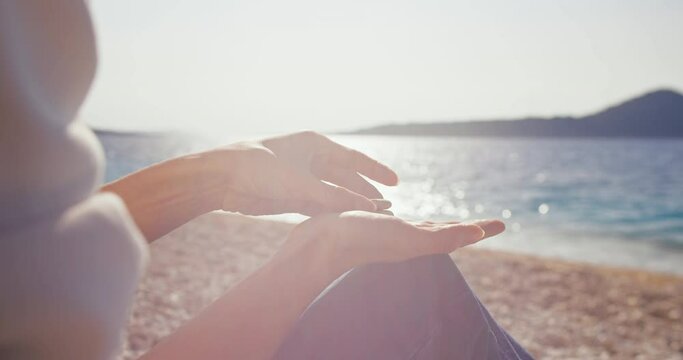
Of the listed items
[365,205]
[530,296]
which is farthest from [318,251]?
[530,296]

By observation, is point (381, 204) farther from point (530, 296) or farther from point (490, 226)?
point (530, 296)

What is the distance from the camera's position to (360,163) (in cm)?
148

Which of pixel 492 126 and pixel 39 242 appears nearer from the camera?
pixel 39 242

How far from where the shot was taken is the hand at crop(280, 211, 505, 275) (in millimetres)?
1124

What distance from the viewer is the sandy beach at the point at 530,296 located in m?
4.18

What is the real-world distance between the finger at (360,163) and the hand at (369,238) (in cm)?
26

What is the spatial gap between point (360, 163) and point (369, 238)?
36cm

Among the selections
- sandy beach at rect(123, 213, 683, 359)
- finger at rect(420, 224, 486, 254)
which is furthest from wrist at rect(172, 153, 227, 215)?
sandy beach at rect(123, 213, 683, 359)

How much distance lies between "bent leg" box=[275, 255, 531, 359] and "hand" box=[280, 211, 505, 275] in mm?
23

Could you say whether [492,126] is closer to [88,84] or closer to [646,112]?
[646,112]

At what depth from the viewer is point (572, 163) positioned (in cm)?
4019

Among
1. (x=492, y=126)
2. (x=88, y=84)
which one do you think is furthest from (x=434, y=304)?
(x=492, y=126)

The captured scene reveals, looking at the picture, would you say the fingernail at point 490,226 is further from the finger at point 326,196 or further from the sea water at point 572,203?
the sea water at point 572,203

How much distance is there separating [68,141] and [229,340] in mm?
649
